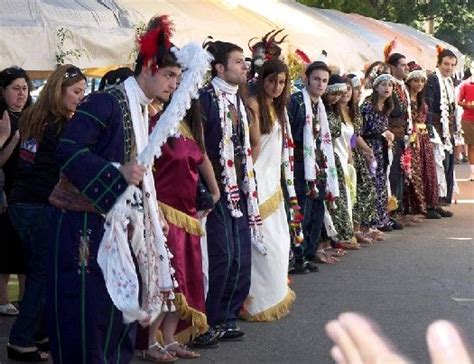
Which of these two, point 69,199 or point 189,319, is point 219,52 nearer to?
point 189,319

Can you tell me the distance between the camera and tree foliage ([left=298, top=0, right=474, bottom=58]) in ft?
98.0

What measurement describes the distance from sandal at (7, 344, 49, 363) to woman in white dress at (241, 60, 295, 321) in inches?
73.9

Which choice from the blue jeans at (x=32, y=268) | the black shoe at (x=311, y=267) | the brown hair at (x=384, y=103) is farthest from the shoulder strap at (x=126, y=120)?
the brown hair at (x=384, y=103)

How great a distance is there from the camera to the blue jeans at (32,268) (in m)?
6.30

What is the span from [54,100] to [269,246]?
2329 mm

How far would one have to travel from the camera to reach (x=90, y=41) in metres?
8.57

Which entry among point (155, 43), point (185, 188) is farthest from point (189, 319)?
point (155, 43)

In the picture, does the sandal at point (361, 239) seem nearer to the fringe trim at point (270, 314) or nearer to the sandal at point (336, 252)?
the sandal at point (336, 252)

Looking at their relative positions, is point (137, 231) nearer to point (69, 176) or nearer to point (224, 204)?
point (69, 176)

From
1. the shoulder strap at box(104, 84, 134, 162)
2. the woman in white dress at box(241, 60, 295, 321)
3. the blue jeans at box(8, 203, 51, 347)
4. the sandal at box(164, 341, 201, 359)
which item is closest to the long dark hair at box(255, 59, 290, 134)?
the woman in white dress at box(241, 60, 295, 321)

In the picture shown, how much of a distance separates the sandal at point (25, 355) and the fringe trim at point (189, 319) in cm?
81

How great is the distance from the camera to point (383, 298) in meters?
8.73

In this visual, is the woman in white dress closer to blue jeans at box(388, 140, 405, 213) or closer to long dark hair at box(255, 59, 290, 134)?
long dark hair at box(255, 59, 290, 134)

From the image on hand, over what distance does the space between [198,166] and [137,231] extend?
2.04 m
